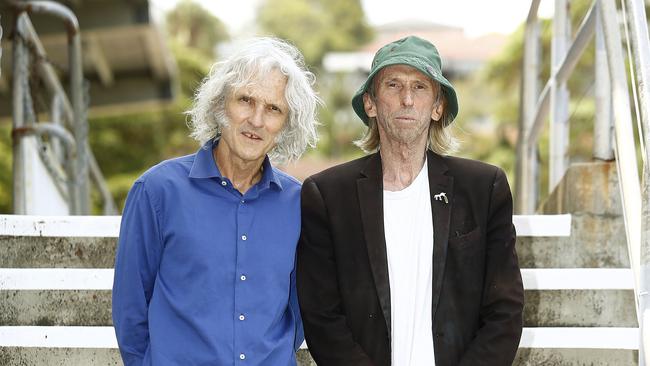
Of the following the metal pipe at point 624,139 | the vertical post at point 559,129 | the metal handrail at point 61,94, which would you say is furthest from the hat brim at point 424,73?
the metal handrail at point 61,94

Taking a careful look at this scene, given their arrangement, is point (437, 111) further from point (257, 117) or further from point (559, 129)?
point (559, 129)

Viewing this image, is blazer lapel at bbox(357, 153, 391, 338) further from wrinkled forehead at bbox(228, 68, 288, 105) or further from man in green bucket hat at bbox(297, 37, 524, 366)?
wrinkled forehead at bbox(228, 68, 288, 105)

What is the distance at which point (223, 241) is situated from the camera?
248cm

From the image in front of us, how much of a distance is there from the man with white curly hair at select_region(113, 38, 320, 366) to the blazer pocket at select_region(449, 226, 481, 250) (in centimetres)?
46

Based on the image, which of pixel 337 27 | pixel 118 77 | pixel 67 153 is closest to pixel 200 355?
pixel 67 153

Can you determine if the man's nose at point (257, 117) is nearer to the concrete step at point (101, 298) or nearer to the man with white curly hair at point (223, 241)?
the man with white curly hair at point (223, 241)

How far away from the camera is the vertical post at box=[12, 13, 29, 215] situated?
5.24 meters

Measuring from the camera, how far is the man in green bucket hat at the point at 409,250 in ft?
8.45

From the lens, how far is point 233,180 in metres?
2.61

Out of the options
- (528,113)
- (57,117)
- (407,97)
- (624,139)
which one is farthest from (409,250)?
(57,117)

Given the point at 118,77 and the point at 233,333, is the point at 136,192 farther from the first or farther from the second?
the point at 118,77

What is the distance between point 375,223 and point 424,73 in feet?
1.55

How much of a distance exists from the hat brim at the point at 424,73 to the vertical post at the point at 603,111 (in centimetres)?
121

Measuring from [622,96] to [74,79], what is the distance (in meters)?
4.01
